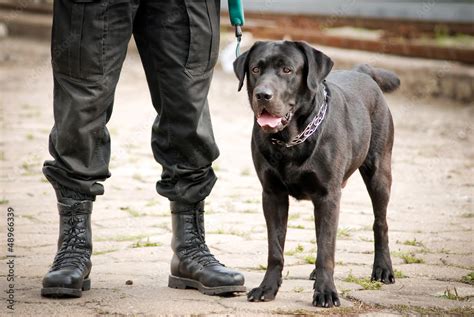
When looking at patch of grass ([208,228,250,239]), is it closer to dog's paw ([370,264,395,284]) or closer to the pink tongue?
dog's paw ([370,264,395,284])

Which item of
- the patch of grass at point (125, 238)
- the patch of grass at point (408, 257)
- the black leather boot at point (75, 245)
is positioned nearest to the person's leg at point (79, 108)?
the black leather boot at point (75, 245)

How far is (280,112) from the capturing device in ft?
12.2

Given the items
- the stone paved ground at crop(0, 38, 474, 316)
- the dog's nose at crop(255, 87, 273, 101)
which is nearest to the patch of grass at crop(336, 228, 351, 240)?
the stone paved ground at crop(0, 38, 474, 316)

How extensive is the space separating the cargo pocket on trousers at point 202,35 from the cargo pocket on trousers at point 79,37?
0.39 m

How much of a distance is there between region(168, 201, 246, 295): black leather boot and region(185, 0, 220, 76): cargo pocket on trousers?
2.10 feet

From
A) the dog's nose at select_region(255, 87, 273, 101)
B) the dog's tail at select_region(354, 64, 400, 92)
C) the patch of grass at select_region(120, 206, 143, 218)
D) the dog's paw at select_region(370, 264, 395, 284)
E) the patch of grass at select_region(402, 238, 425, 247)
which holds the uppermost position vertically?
the dog's tail at select_region(354, 64, 400, 92)

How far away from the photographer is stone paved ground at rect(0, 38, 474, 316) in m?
3.78

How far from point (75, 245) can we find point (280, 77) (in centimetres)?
116

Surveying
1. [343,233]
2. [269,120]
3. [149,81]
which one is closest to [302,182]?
[269,120]

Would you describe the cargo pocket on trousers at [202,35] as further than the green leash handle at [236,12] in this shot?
No

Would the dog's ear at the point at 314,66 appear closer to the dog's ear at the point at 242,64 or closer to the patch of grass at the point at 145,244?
the dog's ear at the point at 242,64

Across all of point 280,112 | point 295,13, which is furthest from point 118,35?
point 295,13

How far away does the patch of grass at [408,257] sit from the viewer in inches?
183

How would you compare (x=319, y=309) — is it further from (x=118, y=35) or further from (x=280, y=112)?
(x=118, y=35)
